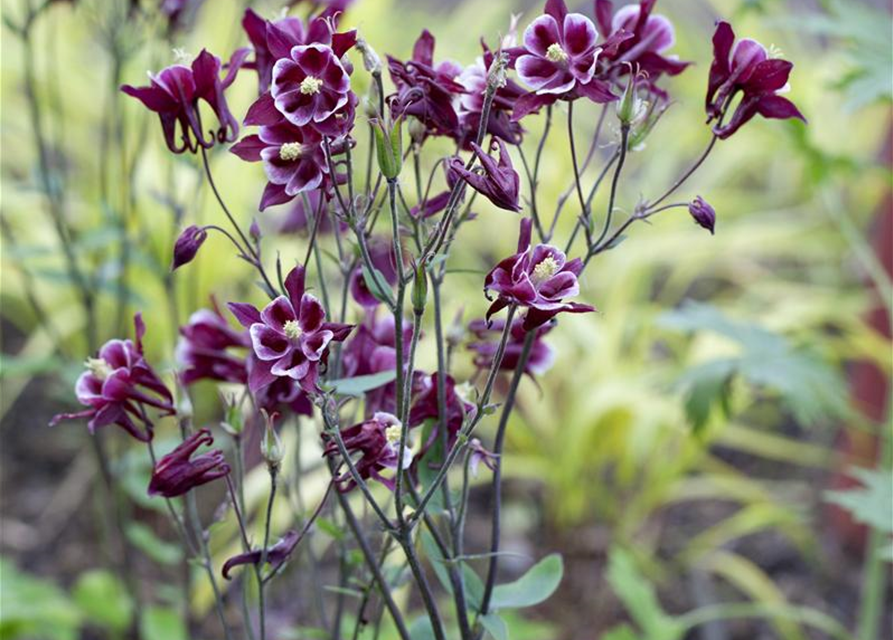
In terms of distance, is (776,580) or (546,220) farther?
(546,220)

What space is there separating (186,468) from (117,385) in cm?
9

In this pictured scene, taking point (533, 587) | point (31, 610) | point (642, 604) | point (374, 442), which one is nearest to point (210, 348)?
point (374, 442)

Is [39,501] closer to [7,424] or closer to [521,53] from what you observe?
[7,424]

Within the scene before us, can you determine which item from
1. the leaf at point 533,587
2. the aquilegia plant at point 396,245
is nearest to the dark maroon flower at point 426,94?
the aquilegia plant at point 396,245

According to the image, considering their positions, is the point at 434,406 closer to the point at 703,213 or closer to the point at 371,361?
the point at 371,361

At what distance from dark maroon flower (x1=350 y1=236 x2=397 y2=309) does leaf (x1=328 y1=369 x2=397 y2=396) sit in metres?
0.06

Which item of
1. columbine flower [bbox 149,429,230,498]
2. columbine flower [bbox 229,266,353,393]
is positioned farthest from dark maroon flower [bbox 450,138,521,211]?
columbine flower [bbox 149,429,230,498]

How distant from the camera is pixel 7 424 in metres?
2.41

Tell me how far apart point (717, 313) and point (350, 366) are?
2.61ft

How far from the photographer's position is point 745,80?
2.25 ft

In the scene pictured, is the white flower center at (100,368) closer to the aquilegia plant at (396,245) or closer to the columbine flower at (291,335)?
the aquilegia plant at (396,245)

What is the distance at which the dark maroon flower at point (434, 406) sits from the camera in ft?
2.42

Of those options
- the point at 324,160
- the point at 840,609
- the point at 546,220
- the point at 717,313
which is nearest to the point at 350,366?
Answer: the point at 324,160

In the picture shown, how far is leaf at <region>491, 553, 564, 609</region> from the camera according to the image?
0.77 meters
